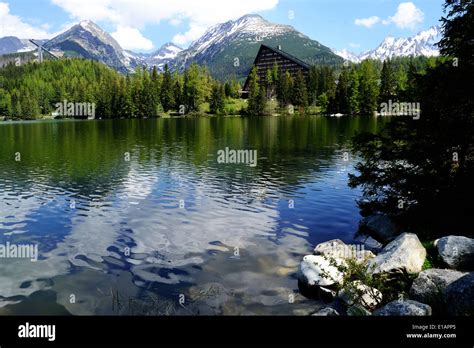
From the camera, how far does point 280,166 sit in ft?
148

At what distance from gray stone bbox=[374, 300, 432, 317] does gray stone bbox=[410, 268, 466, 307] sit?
131 centimetres

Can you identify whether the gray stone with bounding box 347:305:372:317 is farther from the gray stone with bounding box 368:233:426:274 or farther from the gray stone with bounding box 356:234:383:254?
the gray stone with bounding box 356:234:383:254

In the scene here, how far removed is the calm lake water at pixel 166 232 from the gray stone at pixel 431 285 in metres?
3.78

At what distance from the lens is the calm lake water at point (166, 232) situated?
51.3 feet

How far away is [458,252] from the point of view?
15.3 meters

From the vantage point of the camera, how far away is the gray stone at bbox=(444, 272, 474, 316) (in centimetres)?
1093

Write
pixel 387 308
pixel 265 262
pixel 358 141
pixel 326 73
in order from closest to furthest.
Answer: pixel 387 308, pixel 265 262, pixel 358 141, pixel 326 73

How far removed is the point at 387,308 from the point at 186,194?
23.2 meters

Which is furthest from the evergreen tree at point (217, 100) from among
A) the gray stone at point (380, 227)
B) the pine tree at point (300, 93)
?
the gray stone at point (380, 227)

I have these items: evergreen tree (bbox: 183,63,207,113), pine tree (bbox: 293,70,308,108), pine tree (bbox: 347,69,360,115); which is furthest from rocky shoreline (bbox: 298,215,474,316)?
pine tree (bbox: 293,70,308,108)

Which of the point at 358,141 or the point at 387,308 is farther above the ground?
the point at 358,141

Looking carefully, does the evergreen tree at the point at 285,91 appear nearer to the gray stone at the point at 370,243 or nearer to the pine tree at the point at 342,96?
the pine tree at the point at 342,96

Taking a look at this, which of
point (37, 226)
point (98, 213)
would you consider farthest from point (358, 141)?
point (37, 226)

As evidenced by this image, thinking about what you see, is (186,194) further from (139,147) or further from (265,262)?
(139,147)
